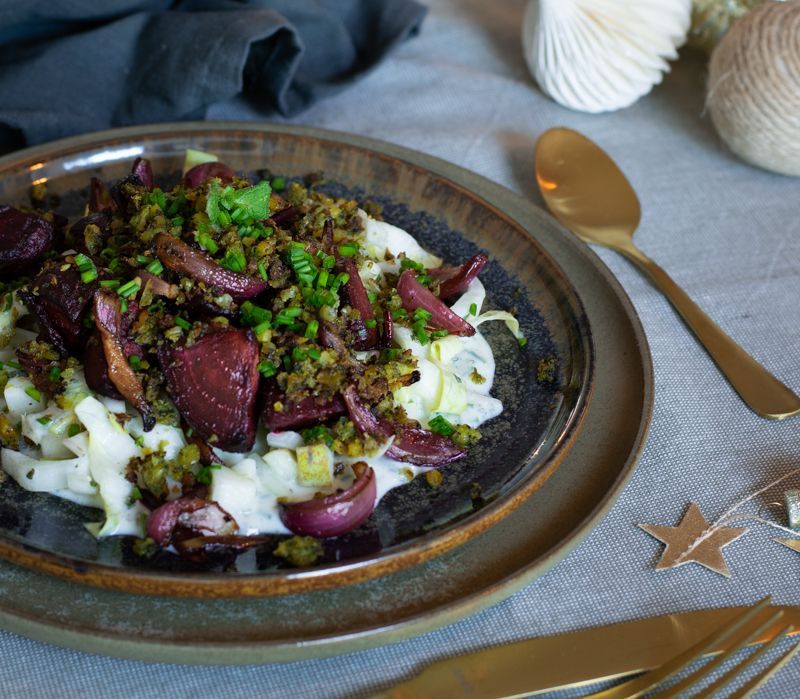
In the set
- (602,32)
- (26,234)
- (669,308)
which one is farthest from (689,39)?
(26,234)

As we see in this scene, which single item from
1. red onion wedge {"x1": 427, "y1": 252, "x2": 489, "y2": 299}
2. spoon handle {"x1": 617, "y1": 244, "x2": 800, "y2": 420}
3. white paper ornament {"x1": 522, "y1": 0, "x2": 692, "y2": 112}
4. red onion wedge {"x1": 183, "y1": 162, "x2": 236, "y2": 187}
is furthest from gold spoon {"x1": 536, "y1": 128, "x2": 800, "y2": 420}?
red onion wedge {"x1": 183, "y1": 162, "x2": 236, "y2": 187}

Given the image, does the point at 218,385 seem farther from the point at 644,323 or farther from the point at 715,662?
the point at 644,323

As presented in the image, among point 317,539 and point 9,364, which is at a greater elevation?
point 317,539

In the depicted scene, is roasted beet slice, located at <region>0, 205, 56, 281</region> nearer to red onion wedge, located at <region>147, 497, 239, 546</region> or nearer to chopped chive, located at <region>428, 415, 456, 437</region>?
red onion wedge, located at <region>147, 497, 239, 546</region>

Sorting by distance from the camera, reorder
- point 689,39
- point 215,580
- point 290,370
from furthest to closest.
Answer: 1. point 689,39
2. point 290,370
3. point 215,580

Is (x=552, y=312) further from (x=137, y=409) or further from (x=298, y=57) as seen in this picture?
(x=298, y=57)

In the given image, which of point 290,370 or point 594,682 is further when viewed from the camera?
point 290,370
